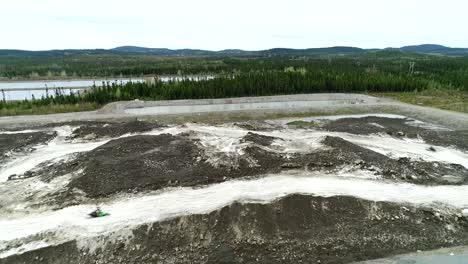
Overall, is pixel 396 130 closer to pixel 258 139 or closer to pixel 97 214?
pixel 258 139

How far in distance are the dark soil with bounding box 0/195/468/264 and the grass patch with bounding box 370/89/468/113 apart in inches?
616

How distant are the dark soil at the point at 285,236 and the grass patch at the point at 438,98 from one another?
616 inches

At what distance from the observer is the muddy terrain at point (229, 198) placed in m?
7.50

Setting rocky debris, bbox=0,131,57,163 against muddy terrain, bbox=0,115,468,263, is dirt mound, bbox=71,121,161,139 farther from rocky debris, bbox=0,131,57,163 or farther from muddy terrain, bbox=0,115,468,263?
rocky debris, bbox=0,131,57,163

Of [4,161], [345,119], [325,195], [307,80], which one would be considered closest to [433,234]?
[325,195]

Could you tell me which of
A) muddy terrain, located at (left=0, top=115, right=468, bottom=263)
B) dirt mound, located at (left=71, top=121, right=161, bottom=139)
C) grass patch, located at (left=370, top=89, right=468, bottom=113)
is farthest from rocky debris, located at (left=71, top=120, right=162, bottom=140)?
grass patch, located at (left=370, top=89, right=468, bottom=113)

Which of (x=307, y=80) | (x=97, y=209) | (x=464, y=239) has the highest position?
(x=307, y=80)

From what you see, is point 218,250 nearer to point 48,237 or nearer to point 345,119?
point 48,237

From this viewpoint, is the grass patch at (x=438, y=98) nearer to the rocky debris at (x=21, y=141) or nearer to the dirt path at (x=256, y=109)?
the dirt path at (x=256, y=109)

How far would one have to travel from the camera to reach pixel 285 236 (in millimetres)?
7910

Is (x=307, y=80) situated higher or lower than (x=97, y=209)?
higher

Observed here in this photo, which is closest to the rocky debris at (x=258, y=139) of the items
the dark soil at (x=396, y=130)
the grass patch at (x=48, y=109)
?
the dark soil at (x=396, y=130)

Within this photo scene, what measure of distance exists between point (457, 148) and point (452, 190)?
469 cm

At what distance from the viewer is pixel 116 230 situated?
25.9 feet
